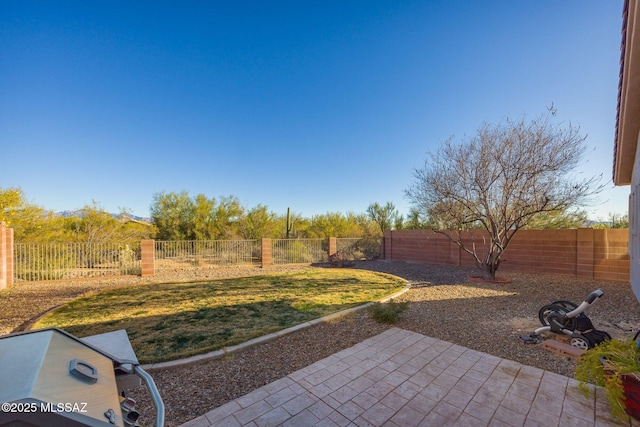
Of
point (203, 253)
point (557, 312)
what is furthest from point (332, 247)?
point (557, 312)

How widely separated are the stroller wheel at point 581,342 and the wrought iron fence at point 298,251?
37.0 feet

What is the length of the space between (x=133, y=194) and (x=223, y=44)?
1100cm

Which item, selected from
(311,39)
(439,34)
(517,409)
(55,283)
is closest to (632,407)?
(517,409)

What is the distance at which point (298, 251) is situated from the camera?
13.9m

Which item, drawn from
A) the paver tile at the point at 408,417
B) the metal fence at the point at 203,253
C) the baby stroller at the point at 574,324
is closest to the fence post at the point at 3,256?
the metal fence at the point at 203,253

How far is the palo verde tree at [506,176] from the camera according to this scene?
7258mm

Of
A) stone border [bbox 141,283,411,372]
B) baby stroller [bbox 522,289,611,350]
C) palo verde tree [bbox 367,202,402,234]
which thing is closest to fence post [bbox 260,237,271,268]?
Result: stone border [bbox 141,283,411,372]

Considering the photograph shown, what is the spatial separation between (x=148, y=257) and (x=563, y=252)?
15.4m

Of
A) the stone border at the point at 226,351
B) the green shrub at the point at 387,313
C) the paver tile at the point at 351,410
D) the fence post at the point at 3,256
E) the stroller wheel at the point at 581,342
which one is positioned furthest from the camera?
the fence post at the point at 3,256

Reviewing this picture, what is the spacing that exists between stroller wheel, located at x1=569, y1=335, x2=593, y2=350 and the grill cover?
5.17 meters

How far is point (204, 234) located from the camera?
15422mm

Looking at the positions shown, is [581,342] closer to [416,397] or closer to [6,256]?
[416,397]

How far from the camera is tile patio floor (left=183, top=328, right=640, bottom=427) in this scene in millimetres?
2236

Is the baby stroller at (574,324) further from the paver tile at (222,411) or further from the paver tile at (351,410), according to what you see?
the paver tile at (222,411)
